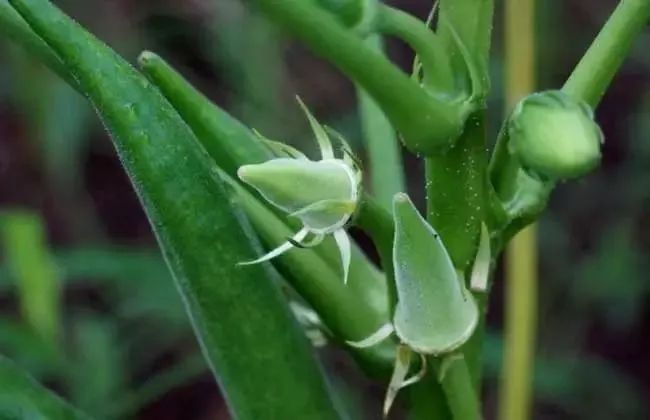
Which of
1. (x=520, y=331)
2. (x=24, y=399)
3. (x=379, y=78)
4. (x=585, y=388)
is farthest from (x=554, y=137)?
(x=585, y=388)

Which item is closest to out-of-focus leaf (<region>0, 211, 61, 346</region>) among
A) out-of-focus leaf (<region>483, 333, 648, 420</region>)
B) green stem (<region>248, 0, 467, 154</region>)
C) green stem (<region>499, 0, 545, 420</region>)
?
green stem (<region>499, 0, 545, 420</region>)

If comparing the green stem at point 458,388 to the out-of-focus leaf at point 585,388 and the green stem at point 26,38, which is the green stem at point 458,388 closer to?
the green stem at point 26,38

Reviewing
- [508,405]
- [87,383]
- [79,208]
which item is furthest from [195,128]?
[79,208]

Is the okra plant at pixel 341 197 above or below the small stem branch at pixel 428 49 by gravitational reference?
below

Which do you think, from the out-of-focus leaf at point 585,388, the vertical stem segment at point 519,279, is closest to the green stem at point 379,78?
the vertical stem segment at point 519,279

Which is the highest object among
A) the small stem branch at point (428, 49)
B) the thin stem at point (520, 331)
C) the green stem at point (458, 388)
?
the small stem branch at point (428, 49)

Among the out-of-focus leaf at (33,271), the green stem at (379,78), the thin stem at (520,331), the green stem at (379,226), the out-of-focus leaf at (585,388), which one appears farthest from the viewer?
the out-of-focus leaf at (585,388)

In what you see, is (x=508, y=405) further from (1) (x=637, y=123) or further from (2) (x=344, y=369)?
(1) (x=637, y=123)

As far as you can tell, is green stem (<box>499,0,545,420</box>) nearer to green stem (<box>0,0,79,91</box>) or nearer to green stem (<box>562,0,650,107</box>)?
green stem (<box>562,0,650,107</box>)
